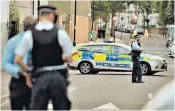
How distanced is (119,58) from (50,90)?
15.6 metres

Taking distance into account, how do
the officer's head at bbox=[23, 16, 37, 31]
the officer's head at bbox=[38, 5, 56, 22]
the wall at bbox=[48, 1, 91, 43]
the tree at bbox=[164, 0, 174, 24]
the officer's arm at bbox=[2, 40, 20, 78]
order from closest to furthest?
the officer's head at bbox=[38, 5, 56, 22], the officer's arm at bbox=[2, 40, 20, 78], the officer's head at bbox=[23, 16, 37, 31], the wall at bbox=[48, 1, 91, 43], the tree at bbox=[164, 0, 174, 24]

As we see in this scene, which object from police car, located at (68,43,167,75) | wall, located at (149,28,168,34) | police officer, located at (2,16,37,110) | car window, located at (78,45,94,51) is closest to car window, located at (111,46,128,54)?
police car, located at (68,43,167,75)

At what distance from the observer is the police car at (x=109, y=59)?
21.9 m

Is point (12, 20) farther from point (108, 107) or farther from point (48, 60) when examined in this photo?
point (48, 60)

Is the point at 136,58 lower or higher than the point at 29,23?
lower

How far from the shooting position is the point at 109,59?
22.0 meters

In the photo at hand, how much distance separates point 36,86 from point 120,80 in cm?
1328

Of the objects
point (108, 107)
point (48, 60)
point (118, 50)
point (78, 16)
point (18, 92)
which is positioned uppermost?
point (48, 60)

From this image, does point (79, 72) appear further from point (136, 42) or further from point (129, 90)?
point (129, 90)

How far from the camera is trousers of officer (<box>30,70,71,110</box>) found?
20.7ft

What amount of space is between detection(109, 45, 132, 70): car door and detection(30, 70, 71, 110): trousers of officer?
15.5m

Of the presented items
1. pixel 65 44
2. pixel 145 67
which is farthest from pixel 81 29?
pixel 65 44

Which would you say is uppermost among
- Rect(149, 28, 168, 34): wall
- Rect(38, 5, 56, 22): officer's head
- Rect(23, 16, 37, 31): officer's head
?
Rect(38, 5, 56, 22): officer's head

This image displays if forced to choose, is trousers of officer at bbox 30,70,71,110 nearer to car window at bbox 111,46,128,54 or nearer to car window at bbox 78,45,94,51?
car window at bbox 111,46,128,54
